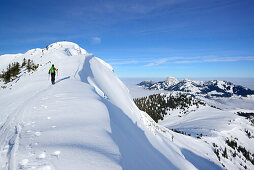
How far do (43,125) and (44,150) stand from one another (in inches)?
77.2

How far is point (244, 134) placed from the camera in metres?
91.4

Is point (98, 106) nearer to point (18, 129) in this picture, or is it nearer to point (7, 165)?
point (18, 129)

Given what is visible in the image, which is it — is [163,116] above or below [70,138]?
below

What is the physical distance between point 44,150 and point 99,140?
66.1 inches

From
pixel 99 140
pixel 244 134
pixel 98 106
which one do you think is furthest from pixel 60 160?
pixel 244 134

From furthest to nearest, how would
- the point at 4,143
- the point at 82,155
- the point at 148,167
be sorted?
the point at 148,167 → the point at 4,143 → the point at 82,155

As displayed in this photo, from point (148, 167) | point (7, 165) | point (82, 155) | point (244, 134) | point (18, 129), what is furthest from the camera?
point (244, 134)

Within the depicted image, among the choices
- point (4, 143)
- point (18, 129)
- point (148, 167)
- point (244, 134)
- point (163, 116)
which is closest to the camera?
point (4, 143)

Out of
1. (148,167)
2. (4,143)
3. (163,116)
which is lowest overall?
(163,116)

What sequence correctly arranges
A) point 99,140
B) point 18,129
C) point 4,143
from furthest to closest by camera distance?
point 18,129, point 99,140, point 4,143

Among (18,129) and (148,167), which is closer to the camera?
(18,129)

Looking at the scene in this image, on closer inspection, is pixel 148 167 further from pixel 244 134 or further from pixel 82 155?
pixel 244 134

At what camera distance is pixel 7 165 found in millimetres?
3363

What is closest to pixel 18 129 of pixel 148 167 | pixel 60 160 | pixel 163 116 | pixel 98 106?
pixel 60 160
